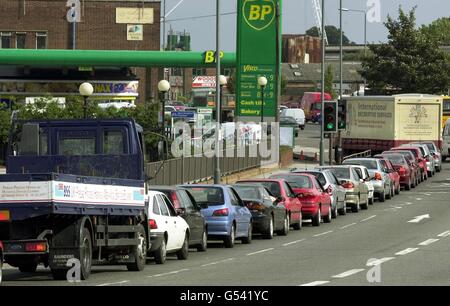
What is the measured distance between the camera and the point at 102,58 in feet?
260

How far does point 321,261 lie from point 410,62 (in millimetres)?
81827

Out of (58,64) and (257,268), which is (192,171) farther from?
(58,64)

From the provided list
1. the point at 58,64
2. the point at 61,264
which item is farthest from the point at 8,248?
the point at 58,64

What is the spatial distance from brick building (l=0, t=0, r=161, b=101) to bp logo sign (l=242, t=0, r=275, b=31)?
39.8m

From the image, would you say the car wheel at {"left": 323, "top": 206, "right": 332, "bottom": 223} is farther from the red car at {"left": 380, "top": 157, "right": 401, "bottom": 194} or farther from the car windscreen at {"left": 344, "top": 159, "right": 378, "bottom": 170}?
the red car at {"left": 380, "top": 157, "right": 401, "bottom": 194}

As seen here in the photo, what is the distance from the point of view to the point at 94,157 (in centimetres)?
2362

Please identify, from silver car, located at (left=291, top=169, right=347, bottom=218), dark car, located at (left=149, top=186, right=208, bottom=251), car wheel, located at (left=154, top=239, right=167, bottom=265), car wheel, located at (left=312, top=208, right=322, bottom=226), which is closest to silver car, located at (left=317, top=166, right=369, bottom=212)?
silver car, located at (left=291, top=169, right=347, bottom=218)

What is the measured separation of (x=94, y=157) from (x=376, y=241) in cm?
967

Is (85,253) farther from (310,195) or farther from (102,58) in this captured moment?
(102,58)

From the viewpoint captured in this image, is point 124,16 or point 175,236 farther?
point 124,16

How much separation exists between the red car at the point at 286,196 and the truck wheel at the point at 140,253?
10878 millimetres

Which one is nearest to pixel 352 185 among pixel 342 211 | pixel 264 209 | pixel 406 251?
pixel 342 211

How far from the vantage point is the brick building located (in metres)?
98.1

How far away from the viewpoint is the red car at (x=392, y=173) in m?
51.8
